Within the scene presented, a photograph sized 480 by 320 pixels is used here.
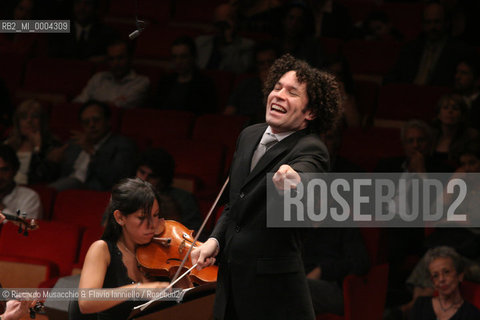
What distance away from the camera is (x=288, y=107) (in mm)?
1444

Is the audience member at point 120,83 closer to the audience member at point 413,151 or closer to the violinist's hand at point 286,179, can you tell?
the audience member at point 413,151

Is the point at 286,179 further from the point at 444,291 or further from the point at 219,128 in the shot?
the point at 219,128

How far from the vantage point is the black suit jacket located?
1.39m

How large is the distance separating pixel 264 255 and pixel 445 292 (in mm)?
992

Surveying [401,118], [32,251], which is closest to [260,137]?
[32,251]

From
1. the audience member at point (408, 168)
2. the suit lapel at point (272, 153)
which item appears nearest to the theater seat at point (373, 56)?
the audience member at point (408, 168)

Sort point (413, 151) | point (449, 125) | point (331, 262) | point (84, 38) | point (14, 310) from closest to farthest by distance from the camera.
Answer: point (14, 310) → point (331, 262) → point (413, 151) → point (449, 125) → point (84, 38)

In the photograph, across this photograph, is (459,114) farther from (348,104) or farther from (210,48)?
(210,48)

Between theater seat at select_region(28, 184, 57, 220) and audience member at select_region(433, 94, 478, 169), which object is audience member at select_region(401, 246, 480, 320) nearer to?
audience member at select_region(433, 94, 478, 169)

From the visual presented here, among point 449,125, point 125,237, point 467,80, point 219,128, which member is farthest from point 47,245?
point 467,80

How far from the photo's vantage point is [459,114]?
276 cm

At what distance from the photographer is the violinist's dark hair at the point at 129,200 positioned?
5.33 feet

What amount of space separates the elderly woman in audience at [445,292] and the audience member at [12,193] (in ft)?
4.50

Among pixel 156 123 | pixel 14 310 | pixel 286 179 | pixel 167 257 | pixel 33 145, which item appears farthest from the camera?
pixel 156 123
